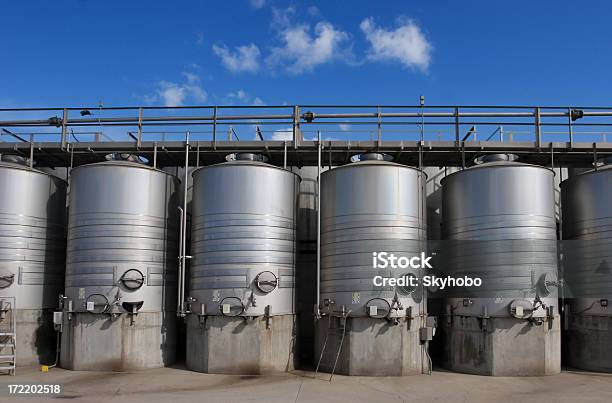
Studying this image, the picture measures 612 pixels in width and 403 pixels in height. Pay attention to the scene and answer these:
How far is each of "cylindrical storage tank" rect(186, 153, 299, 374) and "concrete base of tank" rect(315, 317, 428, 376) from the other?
6.90 ft

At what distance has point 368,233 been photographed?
17656 mm

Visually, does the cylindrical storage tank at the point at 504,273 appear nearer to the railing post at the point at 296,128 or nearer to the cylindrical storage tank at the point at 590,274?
the cylindrical storage tank at the point at 590,274

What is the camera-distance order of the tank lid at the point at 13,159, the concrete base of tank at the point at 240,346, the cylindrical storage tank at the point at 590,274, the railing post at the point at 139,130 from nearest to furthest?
1. the concrete base of tank at the point at 240,346
2. the cylindrical storage tank at the point at 590,274
3. the tank lid at the point at 13,159
4. the railing post at the point at 139,130

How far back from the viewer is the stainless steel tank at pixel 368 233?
56.6 ft

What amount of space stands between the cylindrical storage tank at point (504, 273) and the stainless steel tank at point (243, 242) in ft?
18.9

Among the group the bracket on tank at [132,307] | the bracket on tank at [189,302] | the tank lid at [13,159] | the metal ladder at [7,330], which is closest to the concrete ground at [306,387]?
the metal ladder at [7,330]

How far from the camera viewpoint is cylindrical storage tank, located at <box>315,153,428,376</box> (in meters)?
17.0

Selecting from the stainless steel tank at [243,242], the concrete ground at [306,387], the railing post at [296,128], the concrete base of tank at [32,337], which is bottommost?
the concrete ground at [306,387]

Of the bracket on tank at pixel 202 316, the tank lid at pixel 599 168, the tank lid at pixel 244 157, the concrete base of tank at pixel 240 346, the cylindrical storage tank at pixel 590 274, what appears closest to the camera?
the concrete base of tank at pixel 240 346

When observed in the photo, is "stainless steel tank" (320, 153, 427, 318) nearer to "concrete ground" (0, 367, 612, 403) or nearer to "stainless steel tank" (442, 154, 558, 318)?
"stainless steel tank" (442, 154, 558, 318)

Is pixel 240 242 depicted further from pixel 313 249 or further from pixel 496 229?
pixel 496 229

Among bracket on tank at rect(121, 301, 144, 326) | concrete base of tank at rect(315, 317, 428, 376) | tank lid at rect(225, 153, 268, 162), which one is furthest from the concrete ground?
tank lid at rect(225, 153, 268, 162)

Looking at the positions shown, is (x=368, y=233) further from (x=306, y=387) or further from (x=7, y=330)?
(x=7, y=330)

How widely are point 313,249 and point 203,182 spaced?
5.58m
